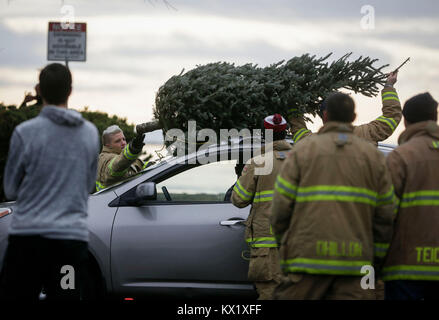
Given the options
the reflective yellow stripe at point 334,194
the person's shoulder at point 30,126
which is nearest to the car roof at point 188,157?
the reflective yellow stripe at point 334,194

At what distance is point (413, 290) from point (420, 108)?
48.0 inches

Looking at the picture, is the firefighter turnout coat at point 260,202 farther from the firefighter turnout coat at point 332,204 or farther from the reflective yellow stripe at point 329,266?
the reflective yellow stripe at point 329,266

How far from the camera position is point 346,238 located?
13.3 ft

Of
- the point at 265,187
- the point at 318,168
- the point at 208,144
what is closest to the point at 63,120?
the point at 318,168

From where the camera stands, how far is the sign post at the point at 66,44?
9406mm

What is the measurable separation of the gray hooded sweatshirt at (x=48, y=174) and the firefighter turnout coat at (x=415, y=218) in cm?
200

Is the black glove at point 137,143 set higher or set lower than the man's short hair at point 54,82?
lower

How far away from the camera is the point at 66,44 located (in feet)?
31.0

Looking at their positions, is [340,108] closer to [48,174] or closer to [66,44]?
[48,174]

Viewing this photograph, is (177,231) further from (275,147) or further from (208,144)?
(275,147)

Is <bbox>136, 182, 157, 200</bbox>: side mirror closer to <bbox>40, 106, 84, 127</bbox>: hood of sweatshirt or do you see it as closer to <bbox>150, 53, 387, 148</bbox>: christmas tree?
<bbox>150, 53, 387, 148</bbox>: christmas tree

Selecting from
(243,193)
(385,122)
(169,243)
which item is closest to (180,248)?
(169,243)

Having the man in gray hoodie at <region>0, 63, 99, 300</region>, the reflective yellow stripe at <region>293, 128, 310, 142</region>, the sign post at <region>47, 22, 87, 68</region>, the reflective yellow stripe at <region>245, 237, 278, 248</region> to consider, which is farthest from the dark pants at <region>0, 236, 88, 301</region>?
the sign post at <region>47, 22, 87, 68</region>
